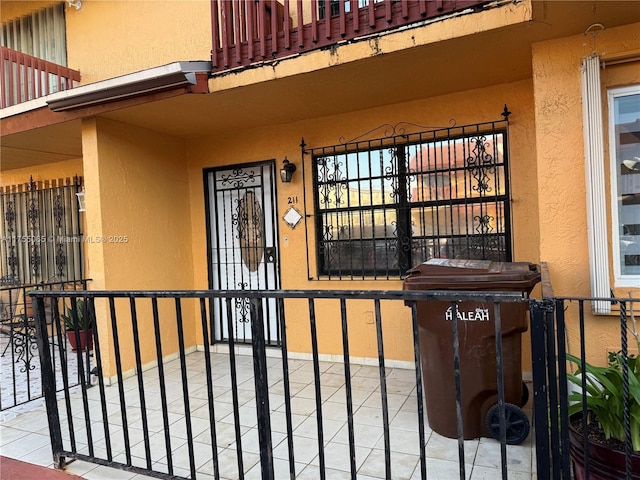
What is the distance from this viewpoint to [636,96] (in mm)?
2854

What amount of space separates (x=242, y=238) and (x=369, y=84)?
8.35 ft

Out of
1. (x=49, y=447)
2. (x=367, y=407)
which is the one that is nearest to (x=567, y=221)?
(x=367, y=407)

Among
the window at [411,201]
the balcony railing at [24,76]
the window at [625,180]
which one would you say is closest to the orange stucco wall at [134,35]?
the balcony railing at [24,76]

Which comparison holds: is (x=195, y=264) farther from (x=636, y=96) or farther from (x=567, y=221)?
(x=636, y=96)

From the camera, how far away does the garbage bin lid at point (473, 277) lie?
2.66 m

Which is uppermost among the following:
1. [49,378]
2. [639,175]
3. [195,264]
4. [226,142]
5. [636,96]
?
[226,142]

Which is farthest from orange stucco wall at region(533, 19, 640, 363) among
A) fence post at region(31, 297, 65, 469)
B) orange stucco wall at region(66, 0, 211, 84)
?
fence post at region(31, 297, 65, 469)

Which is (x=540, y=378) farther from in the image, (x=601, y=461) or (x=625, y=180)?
(x=625, y=180)

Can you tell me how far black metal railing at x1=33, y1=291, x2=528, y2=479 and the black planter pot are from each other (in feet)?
1.47

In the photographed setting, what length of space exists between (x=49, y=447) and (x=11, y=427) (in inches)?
25.2

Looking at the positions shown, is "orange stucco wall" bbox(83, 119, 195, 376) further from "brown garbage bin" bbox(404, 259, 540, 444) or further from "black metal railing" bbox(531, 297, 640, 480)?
"black metal railing" bbox(531, 297, 640, 480)

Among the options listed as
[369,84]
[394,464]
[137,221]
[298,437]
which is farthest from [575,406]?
[137,221]

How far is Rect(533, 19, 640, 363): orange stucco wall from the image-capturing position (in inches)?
112

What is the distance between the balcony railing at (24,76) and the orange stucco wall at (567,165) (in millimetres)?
5103
